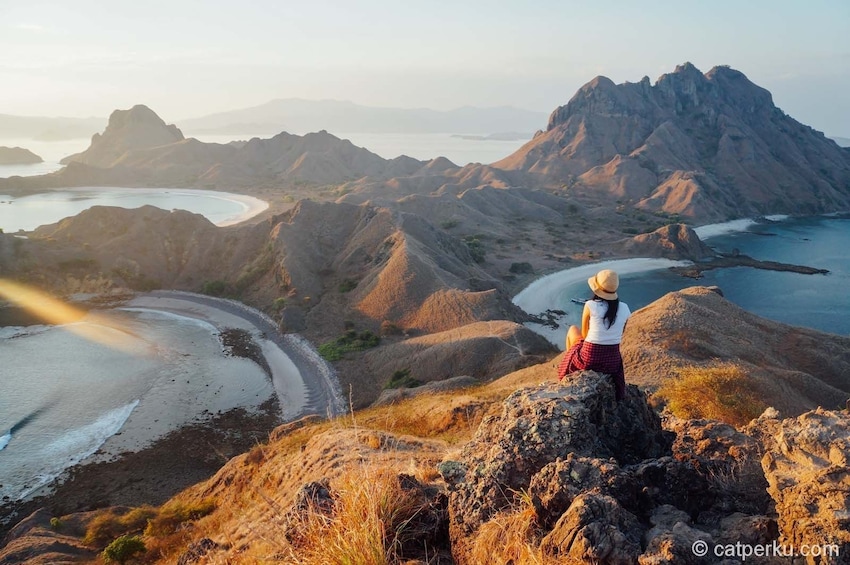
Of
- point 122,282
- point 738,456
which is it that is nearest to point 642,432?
point 738,456

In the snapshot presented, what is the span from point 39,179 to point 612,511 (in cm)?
17898

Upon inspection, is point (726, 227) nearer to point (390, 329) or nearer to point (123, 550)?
point (390, 329)

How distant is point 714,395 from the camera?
675 inches

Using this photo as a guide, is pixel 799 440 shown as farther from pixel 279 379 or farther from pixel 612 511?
pixel 279 379

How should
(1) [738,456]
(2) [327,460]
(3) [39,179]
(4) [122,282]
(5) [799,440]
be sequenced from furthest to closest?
(3) [39,179]
(4) [122,282]
(2) [327,460]
(1) [738,456]
(5) [799,440]

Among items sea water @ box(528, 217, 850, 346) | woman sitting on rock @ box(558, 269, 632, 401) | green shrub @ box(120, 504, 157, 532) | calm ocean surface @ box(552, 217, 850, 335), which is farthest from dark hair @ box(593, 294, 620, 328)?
calm ocean surface @ box(552, 217, 850, 335)

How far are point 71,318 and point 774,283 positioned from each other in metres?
90.9

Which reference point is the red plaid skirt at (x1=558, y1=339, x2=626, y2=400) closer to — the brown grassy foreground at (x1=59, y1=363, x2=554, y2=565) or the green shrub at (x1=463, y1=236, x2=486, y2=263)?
the brown grassy foreground at (x1=59, y1=363, x2=554, y2=565)

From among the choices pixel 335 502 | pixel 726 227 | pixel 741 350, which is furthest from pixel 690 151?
pixel 335 502

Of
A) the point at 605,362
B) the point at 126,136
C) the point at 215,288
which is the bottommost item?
the point at 215,288

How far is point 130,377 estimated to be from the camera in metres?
35.3

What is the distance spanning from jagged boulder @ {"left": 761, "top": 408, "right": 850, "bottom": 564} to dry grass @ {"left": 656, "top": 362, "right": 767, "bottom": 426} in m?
9.69

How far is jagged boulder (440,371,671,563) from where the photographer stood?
16.4 feet

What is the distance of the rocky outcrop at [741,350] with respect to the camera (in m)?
20.4
